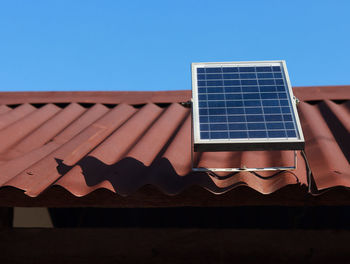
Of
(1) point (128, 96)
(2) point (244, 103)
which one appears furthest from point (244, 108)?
(1) point (128, 96)

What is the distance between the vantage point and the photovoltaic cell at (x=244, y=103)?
128 inches

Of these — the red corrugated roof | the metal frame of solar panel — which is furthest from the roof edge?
the metal frame of solar panel

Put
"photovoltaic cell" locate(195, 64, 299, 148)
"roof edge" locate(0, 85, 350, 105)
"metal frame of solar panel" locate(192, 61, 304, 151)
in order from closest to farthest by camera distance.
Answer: "metal frame of solar panel" locate(192, 61, 304, 151), "photovoltaic cell" locate(195, 64, 299, 148), "roof edge" locate(0, 85, 350, 105)

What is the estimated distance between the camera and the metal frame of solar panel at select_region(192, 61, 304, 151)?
10.3 feet

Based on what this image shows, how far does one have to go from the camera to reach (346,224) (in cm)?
422

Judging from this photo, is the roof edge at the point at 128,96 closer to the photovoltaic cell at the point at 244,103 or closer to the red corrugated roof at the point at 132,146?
the red corrugated roof at the point at 132,146

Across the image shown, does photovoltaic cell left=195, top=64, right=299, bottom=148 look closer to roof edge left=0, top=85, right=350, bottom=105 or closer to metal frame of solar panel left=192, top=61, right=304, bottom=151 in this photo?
metal frame of solar panel left=192, top=61, right=304, bottom=151

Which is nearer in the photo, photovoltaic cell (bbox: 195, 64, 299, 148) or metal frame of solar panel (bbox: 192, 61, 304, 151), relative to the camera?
metal frame of solar panel (bbox: 192, 61, 304, 151)

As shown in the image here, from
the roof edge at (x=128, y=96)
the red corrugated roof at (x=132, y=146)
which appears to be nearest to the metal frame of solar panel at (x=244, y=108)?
the red corrugated roof at (x=132, y=146)

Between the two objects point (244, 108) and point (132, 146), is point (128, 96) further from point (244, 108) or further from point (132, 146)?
point (244, 108)

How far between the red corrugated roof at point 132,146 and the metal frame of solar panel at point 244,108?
0.25 m

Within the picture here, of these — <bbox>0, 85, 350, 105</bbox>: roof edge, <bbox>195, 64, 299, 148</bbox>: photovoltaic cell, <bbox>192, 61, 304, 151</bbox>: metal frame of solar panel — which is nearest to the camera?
<bbox>192, 61, 304, 151</bbox>: metal frame of solar panel

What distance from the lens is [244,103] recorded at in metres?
3.62

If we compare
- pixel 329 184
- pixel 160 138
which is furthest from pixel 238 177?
pixel 160 138
